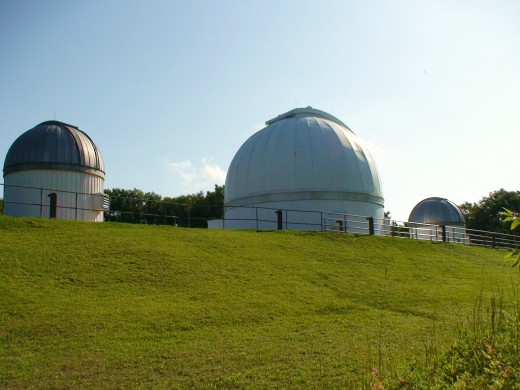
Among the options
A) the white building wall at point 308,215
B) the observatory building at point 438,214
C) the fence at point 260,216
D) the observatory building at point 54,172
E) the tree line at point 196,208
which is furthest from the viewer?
the tree line at point 196,208

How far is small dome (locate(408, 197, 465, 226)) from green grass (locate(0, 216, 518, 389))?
70.1 feet

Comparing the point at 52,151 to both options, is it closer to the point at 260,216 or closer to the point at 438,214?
the point at 260,216

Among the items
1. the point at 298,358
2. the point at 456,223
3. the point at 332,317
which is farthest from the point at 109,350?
the point at 456,223

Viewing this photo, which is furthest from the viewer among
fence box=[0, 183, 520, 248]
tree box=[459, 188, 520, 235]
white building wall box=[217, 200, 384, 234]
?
tree box=[459, 188, 520, 235]

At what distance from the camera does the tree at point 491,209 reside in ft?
197

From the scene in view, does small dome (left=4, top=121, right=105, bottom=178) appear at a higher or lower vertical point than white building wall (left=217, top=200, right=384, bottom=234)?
higher

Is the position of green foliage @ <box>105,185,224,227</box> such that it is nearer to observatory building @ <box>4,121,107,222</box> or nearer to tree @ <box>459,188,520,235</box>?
observatory building @ <box>4,121,107,222</box>

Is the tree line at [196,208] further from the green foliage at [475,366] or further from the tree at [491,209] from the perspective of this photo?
the green foliage at [475,366]

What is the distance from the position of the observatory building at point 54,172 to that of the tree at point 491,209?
154 ft

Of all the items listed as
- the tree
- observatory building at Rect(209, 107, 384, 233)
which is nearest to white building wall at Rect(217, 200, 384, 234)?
observatory building at Rect(209, 107, 384, 233)

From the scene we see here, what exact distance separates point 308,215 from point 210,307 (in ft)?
59.9

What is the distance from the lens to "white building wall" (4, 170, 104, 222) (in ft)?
84.9

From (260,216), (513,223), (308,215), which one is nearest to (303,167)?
(308,215)

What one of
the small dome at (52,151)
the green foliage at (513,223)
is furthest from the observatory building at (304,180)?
the green foliage at (513,223)
